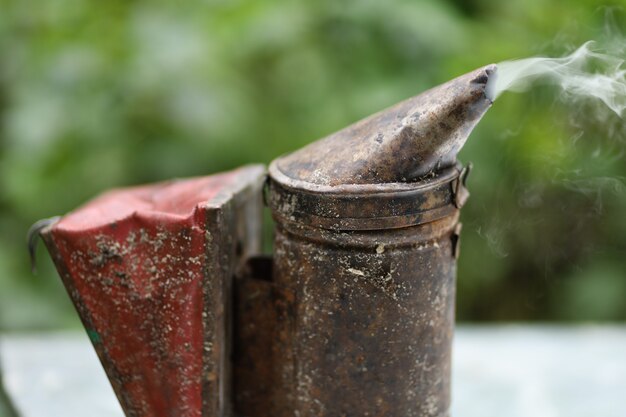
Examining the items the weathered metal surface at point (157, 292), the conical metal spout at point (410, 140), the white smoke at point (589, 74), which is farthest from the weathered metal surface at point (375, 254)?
the white smoke at point (589, 74)

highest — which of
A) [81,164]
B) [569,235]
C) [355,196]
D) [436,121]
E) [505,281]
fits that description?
[436,121]

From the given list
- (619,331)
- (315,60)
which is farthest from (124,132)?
(619,331)

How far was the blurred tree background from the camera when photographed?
11.8 feet

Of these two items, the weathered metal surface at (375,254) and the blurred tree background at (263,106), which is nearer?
the weathered metal surface at (375,254)

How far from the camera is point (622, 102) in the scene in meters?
2.29

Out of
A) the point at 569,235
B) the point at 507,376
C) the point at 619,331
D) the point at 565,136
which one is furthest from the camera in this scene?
the point at 569,235

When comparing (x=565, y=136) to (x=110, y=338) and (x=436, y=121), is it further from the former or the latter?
(x=110, y=338)

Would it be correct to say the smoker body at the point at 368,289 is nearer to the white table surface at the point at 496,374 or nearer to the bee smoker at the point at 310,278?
the bee smoker at the point at 310,278

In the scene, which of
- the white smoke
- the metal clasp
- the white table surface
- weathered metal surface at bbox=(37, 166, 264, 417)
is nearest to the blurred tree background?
the white table surface

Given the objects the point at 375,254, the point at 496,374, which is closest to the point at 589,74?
the point at 375,254

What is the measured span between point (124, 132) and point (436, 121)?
2237 millimetres

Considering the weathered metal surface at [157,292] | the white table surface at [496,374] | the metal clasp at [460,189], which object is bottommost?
the white table surface at [496,374]

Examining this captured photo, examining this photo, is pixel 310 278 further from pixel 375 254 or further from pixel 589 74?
pixel 589 74

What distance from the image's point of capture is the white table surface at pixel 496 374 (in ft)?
8.41
